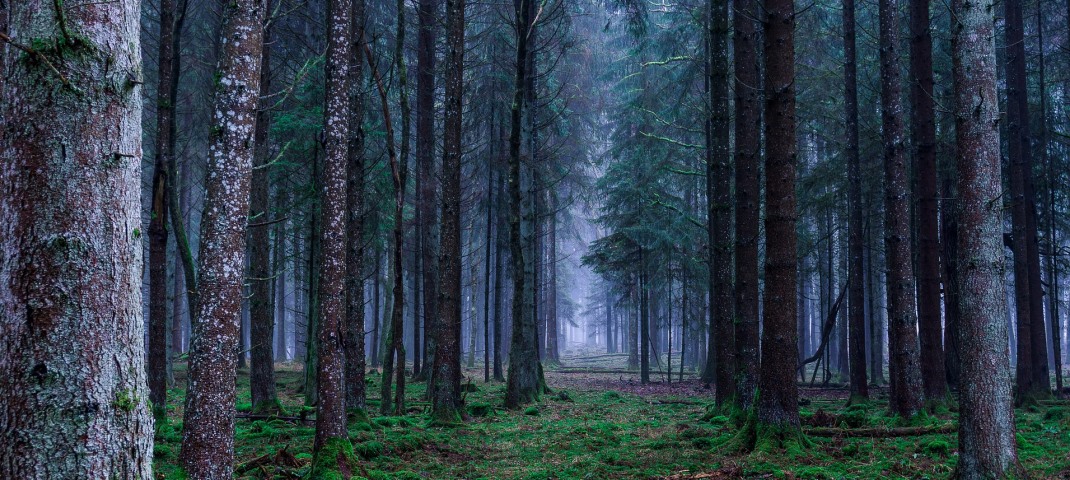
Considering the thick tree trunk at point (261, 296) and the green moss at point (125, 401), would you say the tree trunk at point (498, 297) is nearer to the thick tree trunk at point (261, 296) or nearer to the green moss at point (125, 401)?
the thick tree trunk at point (261, 296)

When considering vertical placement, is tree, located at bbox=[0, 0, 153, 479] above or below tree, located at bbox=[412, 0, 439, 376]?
below

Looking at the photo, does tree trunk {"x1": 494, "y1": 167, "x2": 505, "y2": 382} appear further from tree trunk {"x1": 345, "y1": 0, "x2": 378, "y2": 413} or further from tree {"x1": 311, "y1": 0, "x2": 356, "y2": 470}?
tree {"x1": 311, "y1": 0, "x2": 356, "y2": 470}

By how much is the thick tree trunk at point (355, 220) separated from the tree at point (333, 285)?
5.80 feet

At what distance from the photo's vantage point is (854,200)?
14.4 metres

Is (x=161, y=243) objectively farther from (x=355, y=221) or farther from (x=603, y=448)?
(x=603, y=448)

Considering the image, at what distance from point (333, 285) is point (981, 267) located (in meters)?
7.09

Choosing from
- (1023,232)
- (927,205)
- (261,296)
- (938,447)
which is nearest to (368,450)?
(261,296)

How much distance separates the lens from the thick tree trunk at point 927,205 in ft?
41.4

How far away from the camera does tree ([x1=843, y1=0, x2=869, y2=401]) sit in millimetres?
14188

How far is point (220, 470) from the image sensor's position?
6.18 metres

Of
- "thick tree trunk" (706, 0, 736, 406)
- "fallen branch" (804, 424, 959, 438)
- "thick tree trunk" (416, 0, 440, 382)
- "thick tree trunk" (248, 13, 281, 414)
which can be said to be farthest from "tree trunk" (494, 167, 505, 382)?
"fallen branch" (804, 424, 959, 438)

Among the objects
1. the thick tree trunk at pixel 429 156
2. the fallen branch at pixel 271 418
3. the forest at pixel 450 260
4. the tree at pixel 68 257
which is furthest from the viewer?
the thick tree trunk at pixel 429 156

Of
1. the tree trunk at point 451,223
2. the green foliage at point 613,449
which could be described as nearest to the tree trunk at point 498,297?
the tree trunk at point 451,223

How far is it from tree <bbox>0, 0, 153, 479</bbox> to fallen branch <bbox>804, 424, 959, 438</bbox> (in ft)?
31.2
